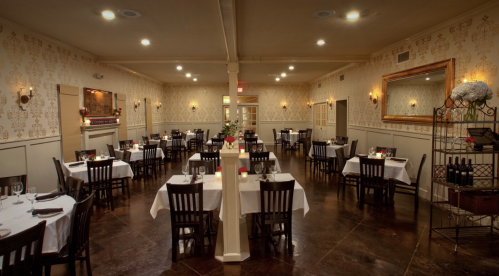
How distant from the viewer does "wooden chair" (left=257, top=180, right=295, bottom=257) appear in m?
2.84

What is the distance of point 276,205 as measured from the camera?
119 inches

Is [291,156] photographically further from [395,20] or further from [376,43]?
[395,20]

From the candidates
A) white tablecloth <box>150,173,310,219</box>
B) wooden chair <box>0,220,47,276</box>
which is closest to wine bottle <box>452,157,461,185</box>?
white tablecloth <box>150,173,310,219</box>

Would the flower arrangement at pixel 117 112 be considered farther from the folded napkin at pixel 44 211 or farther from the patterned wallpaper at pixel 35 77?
the folded napkin at pixel 44 211

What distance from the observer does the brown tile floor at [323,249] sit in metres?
2.73

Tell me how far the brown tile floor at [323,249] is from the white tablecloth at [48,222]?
2.45ft

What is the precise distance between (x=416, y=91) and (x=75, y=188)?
622 cm

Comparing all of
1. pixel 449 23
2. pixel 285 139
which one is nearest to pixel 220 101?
pixel 285 139

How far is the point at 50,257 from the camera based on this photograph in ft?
7.21

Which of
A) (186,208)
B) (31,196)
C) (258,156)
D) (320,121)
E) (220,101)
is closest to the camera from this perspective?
(31,196)

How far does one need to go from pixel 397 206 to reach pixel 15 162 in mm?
6794

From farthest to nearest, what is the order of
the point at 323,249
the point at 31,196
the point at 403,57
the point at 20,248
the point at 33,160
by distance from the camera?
the point at 403,57 < the point at 33,160 < the point at 323,249 < the point at 31,196 < the point at 20,248

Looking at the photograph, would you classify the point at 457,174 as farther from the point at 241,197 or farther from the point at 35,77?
the point at 35,77

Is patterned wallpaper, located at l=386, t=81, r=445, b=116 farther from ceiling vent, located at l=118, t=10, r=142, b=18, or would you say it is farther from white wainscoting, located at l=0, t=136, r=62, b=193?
white wainscoting, located at l=0, t=136, r=62, b=193
